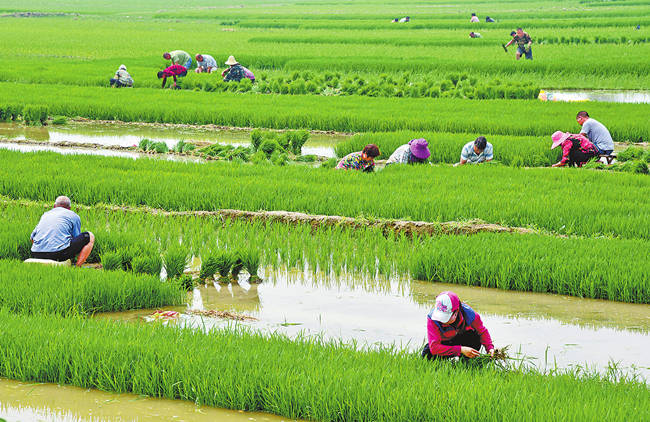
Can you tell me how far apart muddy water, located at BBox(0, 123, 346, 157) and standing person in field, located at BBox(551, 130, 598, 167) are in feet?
11.5

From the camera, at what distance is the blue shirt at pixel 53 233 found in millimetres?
6512

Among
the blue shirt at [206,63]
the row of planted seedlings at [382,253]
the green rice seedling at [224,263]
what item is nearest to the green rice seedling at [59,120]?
the blue shirt at [206,63]

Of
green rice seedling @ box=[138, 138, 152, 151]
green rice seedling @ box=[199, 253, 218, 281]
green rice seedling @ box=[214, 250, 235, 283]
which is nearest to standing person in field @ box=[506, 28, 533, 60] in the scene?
green rice seedling @ box=[138, 138, 152, 151]

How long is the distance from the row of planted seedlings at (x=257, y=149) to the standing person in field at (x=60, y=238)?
175 inches

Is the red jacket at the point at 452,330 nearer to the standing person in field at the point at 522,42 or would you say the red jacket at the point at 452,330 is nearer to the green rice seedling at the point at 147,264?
the green rice seedling at the point at 147,264

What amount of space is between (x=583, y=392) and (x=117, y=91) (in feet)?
50.4

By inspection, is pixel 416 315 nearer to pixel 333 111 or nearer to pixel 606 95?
pixel 333 111

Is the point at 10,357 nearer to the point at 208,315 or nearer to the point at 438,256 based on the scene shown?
the point at 208,315

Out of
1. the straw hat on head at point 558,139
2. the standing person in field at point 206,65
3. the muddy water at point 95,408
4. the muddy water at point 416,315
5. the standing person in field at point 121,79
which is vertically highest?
the standing person in field at point 206,65

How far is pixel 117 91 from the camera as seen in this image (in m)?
18.0

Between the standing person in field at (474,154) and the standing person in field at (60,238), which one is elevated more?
the standing person in field at (474,154)

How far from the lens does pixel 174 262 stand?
6609 millimetres

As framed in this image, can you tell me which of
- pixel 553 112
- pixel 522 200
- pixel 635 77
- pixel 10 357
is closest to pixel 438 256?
pixel 522 200

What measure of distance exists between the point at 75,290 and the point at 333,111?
9963 millimetres
